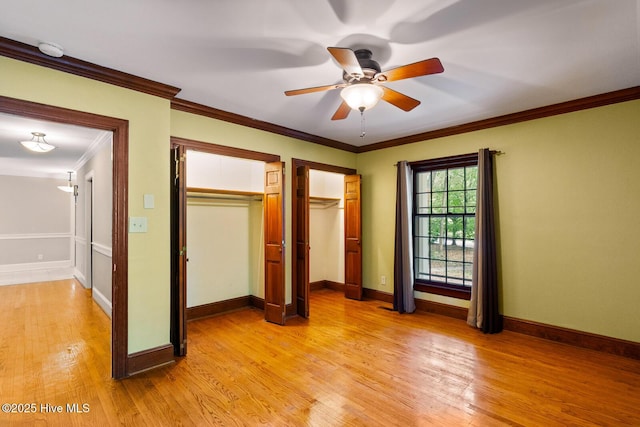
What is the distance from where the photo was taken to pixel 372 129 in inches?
170

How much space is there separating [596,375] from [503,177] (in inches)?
87.4

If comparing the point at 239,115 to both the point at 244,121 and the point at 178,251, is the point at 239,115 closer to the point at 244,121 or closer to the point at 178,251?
the point at 244,121

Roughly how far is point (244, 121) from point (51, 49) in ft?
6.10

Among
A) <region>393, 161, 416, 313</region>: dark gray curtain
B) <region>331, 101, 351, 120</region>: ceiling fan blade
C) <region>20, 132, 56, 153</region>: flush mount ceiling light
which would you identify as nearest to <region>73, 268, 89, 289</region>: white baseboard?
<region>20, 132, 56, 153</region>: flush mount ceiling light

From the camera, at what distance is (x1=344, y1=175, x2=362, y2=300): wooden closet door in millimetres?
5184

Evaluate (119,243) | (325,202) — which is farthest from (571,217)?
(119,243)

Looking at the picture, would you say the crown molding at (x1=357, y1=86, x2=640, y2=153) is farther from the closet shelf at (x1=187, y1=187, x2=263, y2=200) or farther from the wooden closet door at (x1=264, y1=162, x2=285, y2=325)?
the closet shelf at (x1=187, y1=187, x2=263, y2=200)

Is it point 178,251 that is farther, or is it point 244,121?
point 244,121

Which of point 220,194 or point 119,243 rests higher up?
point 220,194

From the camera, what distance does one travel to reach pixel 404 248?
4.59 metres

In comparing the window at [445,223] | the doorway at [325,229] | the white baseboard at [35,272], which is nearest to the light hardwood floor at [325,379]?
the window at [445,223]

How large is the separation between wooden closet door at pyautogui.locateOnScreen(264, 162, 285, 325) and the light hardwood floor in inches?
10.1

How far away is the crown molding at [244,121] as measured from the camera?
3255 millimetres

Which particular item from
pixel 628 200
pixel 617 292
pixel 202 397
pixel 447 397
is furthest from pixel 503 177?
pixel 202 397
